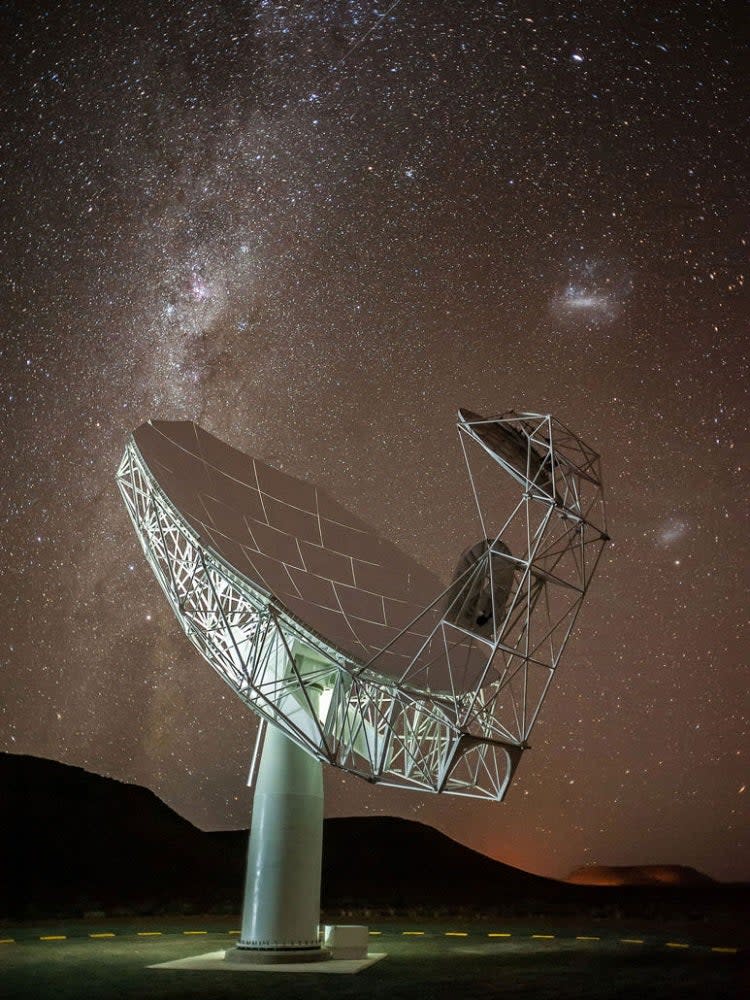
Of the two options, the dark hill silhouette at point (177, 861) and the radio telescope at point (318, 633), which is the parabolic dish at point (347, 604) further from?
the dark hill silhouette at point (177, 861)

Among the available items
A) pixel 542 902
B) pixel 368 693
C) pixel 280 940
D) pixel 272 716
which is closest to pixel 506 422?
pixel 368 693

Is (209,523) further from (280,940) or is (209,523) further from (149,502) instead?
(280,940)

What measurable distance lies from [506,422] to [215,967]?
9.94 meters

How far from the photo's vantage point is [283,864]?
1720 cm

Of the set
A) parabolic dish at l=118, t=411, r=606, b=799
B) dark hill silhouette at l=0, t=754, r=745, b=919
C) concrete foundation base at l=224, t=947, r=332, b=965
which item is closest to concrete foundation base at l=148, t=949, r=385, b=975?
concrete foundation base at l=224, t=947, r=332, b=965

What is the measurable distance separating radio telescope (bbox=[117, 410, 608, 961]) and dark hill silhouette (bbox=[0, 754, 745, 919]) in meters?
33.4

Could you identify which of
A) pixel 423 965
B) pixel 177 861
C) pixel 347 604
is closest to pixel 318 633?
pixel 347 604

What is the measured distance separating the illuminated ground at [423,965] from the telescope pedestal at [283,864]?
1.40 meters

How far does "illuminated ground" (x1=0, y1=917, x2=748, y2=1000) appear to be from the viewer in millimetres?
13820

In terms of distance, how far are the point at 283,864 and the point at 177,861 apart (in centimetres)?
5010

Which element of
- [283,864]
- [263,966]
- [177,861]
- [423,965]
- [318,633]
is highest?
[177,861]

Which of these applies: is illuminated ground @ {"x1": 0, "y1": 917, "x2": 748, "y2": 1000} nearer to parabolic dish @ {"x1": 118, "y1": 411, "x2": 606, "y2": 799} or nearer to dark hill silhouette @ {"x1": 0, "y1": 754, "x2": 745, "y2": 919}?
parabolic dish @ {"x1": 118, "y1": 411, "x2": 606, "y2": 799}

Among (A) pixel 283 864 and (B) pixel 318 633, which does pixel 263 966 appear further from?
(B) pixel 318 633

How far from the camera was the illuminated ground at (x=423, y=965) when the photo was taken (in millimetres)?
13820
